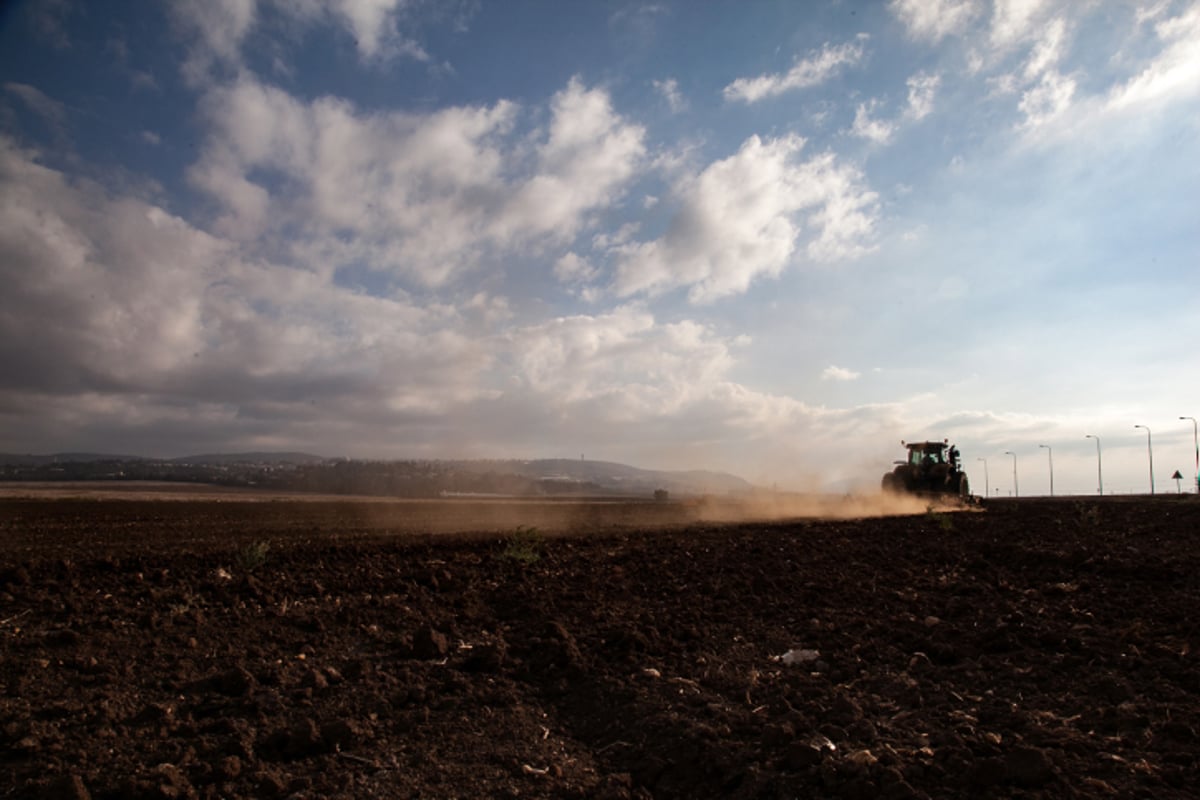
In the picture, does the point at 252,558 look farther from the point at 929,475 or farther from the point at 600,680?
the point at 929,475

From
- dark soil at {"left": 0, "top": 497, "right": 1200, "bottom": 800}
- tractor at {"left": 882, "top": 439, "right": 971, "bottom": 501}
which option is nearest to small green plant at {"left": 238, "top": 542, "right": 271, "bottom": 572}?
dark soil at {"left": 0, "top": 497, "right": 1200, "bottom": 800}

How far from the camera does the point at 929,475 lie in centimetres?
3478

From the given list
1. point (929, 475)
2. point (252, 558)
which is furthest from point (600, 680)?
point (929, 475)

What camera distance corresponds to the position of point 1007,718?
529 centimetres

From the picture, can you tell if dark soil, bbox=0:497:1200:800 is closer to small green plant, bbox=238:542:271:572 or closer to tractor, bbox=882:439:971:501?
small green plant, bbox=238:542:271:572

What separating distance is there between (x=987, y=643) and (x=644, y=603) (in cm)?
435

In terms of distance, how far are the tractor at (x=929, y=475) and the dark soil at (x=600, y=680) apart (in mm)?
23440

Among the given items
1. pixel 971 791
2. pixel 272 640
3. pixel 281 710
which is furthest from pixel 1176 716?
pixel 272 640

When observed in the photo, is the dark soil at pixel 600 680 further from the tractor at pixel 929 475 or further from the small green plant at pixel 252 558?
the tractor at pixel 929 475

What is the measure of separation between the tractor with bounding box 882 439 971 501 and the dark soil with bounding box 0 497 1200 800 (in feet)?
76.9

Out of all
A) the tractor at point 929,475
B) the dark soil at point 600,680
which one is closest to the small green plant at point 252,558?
the dark soil at point 600,680

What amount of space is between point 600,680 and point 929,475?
32.5 meters

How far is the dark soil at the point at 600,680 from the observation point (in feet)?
15.4

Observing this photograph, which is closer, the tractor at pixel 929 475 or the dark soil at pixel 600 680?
the dark soil at pixel 600 680
